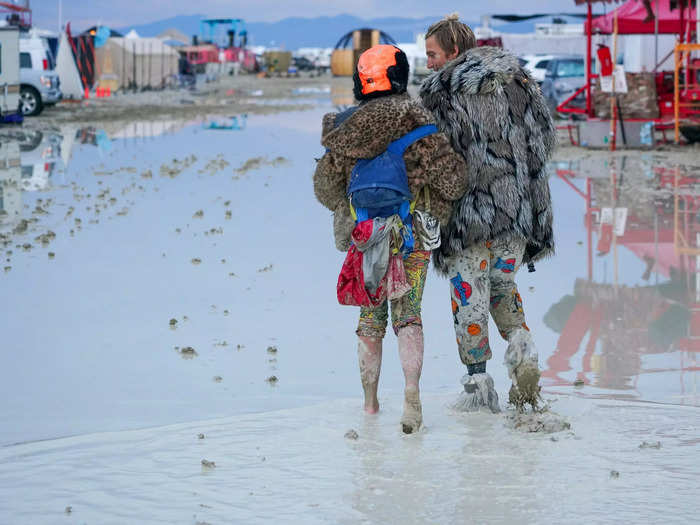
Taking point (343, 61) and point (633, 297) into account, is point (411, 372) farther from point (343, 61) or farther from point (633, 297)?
point (343, 61)

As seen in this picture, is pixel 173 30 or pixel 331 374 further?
pixel 173 30

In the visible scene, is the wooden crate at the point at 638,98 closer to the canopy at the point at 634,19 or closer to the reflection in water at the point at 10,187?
the canopy at the point at 634,19

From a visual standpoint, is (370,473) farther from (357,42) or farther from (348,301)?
(357,42)

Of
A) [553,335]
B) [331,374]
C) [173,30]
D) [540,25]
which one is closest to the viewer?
[331,374]

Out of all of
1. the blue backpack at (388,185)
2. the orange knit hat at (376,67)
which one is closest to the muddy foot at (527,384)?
the blue backpack at (388,185)

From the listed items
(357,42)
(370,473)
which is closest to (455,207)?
(370,473)

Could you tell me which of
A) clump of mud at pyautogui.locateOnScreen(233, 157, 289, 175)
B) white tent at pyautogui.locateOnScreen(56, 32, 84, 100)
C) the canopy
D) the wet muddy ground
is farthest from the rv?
the wet muddy ground

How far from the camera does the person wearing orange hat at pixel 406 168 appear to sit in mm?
4676

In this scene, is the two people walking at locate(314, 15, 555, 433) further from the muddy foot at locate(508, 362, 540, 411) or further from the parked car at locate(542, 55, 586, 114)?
the parked car at locate(542, 55, 586, 114)

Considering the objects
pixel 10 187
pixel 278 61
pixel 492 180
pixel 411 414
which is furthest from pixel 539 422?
pixel 278 61

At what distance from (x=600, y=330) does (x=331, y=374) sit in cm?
179

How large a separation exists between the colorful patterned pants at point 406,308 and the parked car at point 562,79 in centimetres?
2101

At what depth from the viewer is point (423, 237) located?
187 inches

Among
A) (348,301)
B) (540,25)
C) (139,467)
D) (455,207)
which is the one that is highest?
(540,25)
